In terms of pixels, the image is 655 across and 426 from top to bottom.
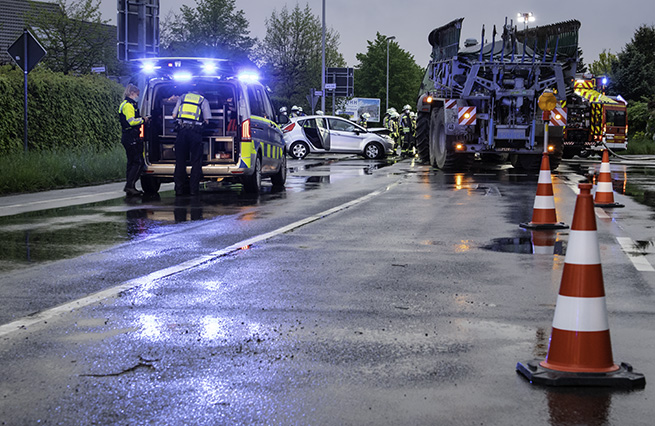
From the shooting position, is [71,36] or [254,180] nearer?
[254,180]

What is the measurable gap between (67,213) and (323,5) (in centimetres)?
4196

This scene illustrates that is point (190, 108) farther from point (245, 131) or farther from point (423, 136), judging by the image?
point (423, 136)

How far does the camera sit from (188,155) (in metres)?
15.4

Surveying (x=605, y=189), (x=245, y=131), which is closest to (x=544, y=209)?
(x=605, y=189)

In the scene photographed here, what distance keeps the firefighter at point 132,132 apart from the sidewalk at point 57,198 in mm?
416

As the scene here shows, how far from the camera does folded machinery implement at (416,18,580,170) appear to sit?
22656 millimetres

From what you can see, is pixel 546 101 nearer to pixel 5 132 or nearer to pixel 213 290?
pixel 5 132

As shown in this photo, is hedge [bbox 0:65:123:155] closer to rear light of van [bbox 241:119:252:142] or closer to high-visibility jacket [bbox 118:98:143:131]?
high-visibility jacket [bbox 118:98:143:131]

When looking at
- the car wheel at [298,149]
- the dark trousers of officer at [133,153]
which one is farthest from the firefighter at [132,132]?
the car wheel at [298,149]

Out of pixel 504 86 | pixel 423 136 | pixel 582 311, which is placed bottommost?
pixel 582 311

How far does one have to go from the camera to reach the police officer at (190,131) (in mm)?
15039

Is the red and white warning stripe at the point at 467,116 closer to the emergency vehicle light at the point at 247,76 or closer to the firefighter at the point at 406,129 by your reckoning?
the emergency vehicle light at the point at 247,76

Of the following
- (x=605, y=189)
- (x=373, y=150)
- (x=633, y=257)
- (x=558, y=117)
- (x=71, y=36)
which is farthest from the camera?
(x=71, y=36)

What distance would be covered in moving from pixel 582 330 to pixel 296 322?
1.79 meters
